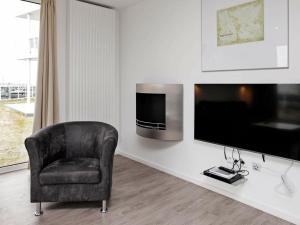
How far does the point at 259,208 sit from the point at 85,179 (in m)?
1.85

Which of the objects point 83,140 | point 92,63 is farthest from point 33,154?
point 92,63

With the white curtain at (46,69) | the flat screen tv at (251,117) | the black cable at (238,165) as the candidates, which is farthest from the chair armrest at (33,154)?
the black cable at (238,165)

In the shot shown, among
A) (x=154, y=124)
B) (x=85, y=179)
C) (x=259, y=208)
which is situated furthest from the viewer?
(x=154, y=124)

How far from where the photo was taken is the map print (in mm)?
2549

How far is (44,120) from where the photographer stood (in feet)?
12.3

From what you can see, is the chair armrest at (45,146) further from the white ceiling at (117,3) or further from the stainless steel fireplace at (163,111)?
the white ceiling at (117,3)

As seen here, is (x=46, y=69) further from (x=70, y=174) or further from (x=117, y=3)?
(x=70, y=174)

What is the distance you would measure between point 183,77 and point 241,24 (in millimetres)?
1022

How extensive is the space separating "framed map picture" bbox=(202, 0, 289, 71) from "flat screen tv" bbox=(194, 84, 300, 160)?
272 millimetres

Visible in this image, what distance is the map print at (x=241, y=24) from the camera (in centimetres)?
255

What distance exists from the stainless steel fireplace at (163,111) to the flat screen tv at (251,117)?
332mm

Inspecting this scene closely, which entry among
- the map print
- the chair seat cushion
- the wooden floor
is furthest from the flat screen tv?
the chair seat cushion

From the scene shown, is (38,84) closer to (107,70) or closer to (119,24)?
(107,70)

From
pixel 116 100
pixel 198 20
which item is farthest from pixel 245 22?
pixel 116 100
